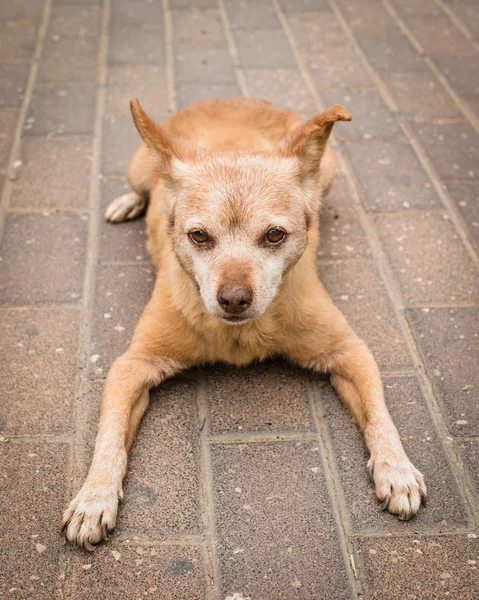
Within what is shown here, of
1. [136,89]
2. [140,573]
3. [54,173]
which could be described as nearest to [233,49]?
[136,89]

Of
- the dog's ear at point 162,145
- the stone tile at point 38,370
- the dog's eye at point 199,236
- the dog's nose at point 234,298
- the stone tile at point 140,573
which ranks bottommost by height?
the stone tile at point 38,370

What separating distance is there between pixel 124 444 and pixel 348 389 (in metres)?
1.09

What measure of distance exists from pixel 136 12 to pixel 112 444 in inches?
209

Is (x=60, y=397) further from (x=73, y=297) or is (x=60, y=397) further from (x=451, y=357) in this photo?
(x=451, y=357)

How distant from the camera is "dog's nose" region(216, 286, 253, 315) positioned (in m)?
2.81

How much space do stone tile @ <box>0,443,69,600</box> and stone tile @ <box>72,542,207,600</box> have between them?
0.10m

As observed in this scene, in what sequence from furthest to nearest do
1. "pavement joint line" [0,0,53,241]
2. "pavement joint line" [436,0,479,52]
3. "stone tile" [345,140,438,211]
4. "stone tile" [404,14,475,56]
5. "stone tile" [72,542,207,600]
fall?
1. "pavement joint line" [436,0,479,52]
2. "stone tile" [404,14,475,56]
3. "stone tile" [345,140,438,211]
4. "pavement joint line" [0,0,53,241]
5. "stone tile" [72,542,207,600]

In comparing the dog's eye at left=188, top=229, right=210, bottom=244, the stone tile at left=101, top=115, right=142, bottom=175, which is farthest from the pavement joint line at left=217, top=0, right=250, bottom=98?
the dog's eye at left=188, top=229, right=210, bottom=244

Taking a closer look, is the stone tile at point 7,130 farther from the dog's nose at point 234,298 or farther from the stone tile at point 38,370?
the dog's nose at point 234,298

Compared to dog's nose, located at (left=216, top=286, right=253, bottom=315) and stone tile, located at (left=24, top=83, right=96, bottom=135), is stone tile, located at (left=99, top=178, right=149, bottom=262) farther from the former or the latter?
dog's nose, located at (left=216, top=286, right=253, bottom=315)

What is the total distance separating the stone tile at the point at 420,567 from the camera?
8.30 ft

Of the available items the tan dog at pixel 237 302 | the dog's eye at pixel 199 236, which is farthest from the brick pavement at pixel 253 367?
the dog's eye at pixel 199 236

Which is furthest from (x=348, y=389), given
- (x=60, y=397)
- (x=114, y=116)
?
(x=114, y=116)

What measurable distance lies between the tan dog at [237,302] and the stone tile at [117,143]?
1495mm
